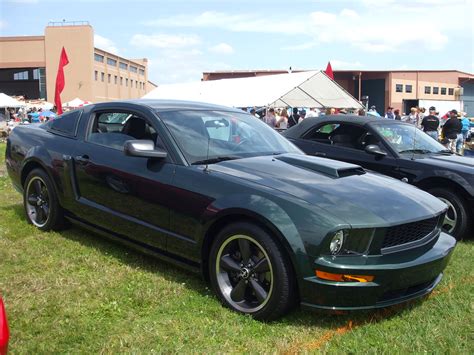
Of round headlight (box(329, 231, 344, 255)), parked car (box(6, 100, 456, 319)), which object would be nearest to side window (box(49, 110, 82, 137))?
parked car (box(6, 100, 456, 319))

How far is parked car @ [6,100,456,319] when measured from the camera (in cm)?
318

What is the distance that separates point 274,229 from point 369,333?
0.91 m

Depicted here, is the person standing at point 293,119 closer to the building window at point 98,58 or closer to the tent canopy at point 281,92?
the tent canopy at point 281,92

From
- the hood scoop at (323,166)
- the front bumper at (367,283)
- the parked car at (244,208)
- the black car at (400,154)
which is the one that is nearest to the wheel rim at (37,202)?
the parked car at (244,208)

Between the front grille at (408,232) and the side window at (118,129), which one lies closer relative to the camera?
the front grille at (408,232)

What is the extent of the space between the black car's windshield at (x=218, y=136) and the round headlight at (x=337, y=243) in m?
1.29

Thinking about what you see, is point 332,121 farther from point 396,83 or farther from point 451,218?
point 396,83

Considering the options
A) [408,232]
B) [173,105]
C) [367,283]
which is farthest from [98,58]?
[367,283]

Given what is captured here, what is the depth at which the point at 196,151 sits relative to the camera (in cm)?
410

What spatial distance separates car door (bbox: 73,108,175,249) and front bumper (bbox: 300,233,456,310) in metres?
1.36

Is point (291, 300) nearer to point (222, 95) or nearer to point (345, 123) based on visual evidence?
point (345, 123)

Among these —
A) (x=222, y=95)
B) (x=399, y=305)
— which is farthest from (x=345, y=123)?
(x=222, y=95)

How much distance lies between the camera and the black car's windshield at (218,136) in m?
4.12

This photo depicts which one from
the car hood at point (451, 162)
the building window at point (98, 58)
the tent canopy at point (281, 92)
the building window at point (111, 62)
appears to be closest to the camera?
the car hood at point (451, 162)
